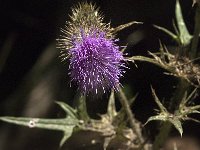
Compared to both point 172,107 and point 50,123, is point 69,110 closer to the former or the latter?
point 50,123

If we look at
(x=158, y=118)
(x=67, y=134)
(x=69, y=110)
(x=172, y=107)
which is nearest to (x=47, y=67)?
(x=69, y=110)

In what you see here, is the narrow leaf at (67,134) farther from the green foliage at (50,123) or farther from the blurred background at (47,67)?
the blurred background at (47,67)

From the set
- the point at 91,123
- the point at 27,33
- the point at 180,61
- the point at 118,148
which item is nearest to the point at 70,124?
the point at 91,123

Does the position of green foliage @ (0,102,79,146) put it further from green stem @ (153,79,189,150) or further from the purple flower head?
the purple flower head

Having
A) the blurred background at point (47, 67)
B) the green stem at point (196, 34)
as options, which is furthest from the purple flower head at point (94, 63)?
the blurred background at point (47, 67)

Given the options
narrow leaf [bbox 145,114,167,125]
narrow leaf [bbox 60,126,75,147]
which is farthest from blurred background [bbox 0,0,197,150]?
narrow leaf [bbox 145,114,167,125]

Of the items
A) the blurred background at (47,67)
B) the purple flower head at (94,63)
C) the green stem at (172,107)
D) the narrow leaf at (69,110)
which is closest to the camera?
the purple flower head at (94,63)
